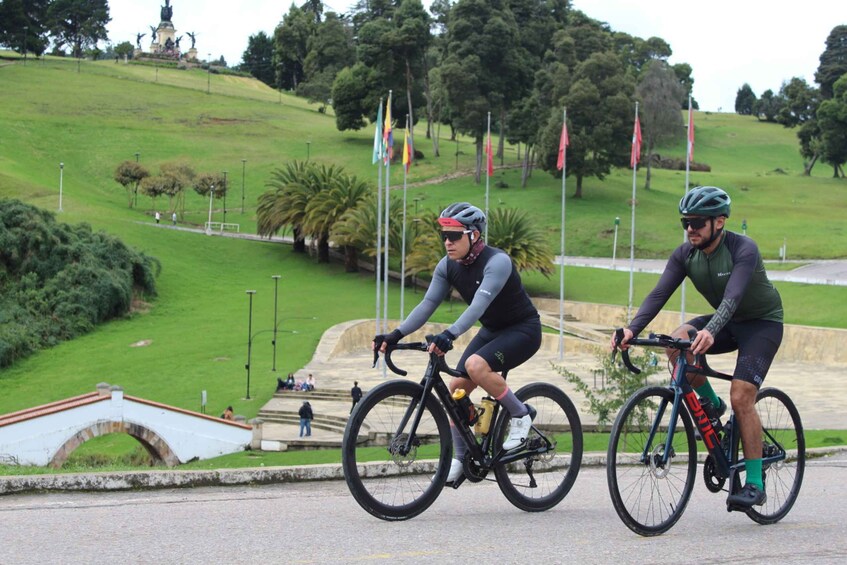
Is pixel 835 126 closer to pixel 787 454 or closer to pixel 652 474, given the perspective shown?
pixel 787 454

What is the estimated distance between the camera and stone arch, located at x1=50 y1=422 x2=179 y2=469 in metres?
28.2

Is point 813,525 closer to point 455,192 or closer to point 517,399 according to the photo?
point 517,399

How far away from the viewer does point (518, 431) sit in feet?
25.7

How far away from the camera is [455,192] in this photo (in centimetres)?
8750

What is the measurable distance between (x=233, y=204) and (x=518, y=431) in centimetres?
8300

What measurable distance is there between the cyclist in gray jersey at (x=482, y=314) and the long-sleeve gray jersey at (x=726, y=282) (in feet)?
3.08

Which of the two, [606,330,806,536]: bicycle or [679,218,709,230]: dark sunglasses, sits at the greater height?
[679,218,709,230]: dark sunglasses

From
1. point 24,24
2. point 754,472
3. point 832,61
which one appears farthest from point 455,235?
point 24,24

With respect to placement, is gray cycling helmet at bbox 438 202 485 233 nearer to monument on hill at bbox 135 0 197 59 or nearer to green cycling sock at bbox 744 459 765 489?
green cycling sock at bbox 744 459 765 489

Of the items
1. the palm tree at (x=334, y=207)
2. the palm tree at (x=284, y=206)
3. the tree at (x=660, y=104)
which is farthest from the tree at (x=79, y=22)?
the palm tree at (x=334, y=207)

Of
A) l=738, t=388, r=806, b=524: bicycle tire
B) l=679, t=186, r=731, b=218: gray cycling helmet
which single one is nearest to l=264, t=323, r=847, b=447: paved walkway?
l=738, t=388, r=806, b=524: bicycle tire

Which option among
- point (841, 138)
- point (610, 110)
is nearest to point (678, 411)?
point (610, 110)

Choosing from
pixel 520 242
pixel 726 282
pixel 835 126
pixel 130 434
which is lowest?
pixel 130 434

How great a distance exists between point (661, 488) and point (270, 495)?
120 inches
